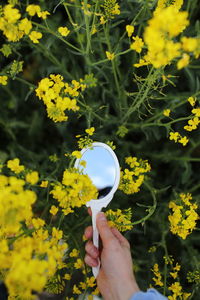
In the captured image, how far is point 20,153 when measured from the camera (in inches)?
89.7

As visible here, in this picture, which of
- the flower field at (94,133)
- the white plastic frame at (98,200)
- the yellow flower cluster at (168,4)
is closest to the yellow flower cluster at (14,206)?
the flower field at (94,133)

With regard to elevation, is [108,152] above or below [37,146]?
below

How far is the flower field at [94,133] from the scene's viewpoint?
1153 millimetres

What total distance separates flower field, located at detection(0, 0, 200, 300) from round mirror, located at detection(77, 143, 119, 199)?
0.05 metres

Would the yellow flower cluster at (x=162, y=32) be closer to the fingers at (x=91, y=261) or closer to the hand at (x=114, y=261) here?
the hand at (x=114, y=261)

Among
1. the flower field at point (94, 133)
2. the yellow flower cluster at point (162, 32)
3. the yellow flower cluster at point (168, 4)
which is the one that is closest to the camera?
the yellow flower cluster at point (162, 32)

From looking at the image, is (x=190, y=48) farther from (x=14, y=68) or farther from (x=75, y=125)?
(x=75, y=125)

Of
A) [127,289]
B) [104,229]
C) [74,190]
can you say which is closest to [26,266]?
[74,190]

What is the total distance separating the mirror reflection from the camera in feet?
5.09

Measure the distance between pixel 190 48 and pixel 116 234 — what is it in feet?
3.23

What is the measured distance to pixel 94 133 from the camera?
1.67 metres

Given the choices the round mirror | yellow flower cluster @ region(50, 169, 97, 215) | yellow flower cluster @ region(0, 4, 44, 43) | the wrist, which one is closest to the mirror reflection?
the round mirror

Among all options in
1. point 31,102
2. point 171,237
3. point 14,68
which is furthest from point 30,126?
point 171,237

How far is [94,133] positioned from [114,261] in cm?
62
